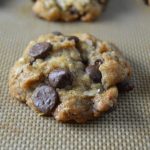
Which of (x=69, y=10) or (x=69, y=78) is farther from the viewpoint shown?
(x=69, y=10)

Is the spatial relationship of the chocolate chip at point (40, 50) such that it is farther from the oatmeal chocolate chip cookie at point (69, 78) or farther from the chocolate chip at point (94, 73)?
the chocolate chip at point (94, 73)

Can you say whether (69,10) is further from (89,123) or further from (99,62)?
(89,123)

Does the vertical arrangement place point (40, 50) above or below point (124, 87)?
above

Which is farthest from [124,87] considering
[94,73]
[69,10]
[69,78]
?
[69,10]

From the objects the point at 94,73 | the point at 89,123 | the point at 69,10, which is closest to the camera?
the point at 89,123

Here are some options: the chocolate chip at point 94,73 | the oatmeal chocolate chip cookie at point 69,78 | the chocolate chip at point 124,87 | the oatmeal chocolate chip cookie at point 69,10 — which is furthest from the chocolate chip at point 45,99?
the oatmeal chocolate chip cookie at point 69,10

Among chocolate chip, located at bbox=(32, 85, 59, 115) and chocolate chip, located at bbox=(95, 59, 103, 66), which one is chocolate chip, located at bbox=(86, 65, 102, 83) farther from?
chocolate chip, located at bbox=(32, 85, 59, 115)
